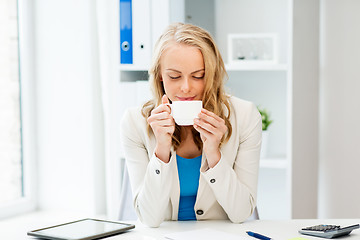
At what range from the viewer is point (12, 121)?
2.89m

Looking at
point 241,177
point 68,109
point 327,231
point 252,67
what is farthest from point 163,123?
point 68,109

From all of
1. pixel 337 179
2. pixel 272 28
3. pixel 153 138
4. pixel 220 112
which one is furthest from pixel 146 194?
pixel 272 28

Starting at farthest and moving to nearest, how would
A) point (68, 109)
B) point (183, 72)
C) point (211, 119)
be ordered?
point (68, 109) < point (183, 72) < point (211, 119)

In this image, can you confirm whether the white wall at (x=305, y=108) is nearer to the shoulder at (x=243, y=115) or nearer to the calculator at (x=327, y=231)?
the shoulder at (x=243, y=115)

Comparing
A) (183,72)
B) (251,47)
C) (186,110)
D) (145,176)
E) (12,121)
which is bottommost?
(145,176)

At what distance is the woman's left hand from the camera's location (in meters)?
1.53

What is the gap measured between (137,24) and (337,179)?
1.28 m

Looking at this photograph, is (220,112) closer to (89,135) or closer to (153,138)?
(153,138)

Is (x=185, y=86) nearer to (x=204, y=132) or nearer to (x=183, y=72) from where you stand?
(x=183, y=72)

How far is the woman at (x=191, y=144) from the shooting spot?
1.59 m

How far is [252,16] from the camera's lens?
2828mm

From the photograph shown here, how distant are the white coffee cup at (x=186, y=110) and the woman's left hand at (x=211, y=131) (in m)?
0.03

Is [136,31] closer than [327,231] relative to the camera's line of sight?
No

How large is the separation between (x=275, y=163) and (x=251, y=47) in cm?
62
